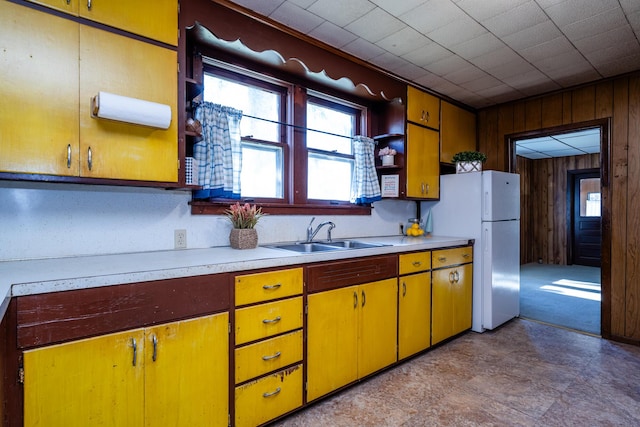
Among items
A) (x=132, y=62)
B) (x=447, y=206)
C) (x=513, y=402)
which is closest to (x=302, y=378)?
(x=513, y=402)

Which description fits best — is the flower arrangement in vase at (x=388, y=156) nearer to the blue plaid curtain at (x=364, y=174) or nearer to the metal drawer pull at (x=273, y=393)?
the blue plaid curtain at (x=364, y=174)

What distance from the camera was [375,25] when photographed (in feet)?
7.66

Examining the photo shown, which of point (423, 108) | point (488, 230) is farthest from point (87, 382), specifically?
point (423, 108)

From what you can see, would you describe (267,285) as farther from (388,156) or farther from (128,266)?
(388,156)

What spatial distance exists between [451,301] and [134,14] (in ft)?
10.2

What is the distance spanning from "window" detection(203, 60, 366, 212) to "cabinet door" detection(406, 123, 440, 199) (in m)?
0.59

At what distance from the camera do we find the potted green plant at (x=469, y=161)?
11.3ft

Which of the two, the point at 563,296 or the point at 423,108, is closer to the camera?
the point at 423,108

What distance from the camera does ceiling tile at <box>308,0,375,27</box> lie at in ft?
6.85

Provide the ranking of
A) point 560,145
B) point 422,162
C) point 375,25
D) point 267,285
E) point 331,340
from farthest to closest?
point 560,145, point 422,162, point 375,25, point 331,340, point 267,285

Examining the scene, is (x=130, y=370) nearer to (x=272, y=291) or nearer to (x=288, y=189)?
(x=272, y=291)

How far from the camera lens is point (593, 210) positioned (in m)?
7.16

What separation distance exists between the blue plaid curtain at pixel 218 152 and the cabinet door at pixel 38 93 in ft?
2.24

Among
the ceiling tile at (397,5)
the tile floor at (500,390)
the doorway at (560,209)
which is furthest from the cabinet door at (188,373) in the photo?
the doorway at (560,209)
